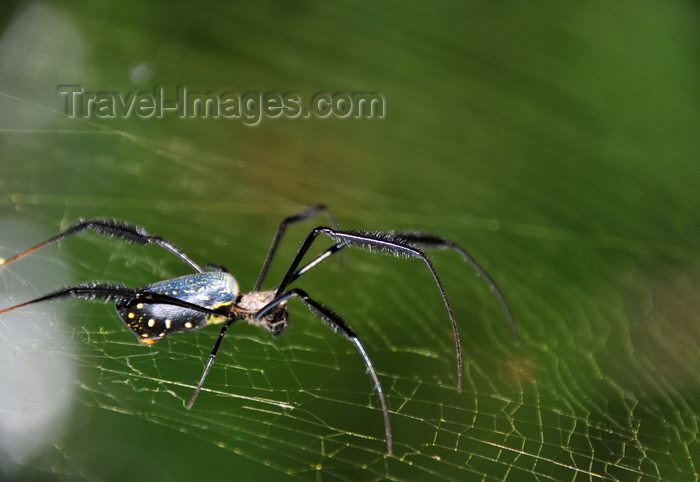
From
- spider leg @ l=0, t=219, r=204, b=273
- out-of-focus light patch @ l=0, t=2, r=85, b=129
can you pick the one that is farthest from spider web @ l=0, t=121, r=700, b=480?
out-of-focus light patch @ l=0, t=2, r=85, b=129

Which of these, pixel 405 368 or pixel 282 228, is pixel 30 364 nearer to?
pixel 282 228

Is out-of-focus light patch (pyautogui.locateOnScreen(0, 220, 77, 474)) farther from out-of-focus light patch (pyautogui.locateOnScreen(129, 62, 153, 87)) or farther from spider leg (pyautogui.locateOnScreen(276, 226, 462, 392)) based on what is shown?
out-of-focus light patch (pyautogui.locateOnScreen(129, 62, 153, 87))

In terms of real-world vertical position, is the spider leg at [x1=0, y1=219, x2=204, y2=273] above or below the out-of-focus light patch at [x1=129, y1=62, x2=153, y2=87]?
below

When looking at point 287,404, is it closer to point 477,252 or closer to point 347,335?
point 347,335

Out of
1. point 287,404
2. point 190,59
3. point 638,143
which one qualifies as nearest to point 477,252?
point 638,143

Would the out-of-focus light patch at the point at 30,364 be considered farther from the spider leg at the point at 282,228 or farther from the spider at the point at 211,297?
the spider leg at the point at 282,228

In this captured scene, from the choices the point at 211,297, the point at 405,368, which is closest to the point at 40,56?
the point at 211,297
